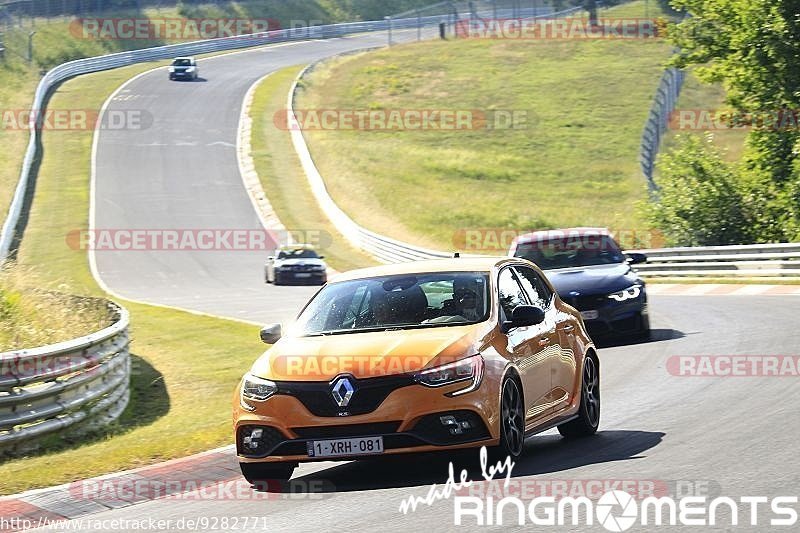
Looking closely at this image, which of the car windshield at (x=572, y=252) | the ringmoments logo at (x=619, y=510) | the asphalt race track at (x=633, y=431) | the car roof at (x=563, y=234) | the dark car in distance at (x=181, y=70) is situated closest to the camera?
the ringmoments logo at (x=619, y=510)

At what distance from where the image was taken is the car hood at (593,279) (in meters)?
17.9

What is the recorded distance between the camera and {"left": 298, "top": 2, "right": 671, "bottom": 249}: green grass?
53844 millimetres

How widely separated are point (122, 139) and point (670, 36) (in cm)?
3389

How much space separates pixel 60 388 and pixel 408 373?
518cm

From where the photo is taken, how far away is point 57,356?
510 inches

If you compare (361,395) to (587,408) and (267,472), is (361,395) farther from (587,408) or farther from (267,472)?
(587,408)

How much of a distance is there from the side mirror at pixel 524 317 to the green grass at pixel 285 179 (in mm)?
31432

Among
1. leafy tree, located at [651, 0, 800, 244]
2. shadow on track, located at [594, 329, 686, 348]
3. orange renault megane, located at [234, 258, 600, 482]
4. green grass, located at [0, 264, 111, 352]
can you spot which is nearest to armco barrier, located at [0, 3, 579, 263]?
leafy tree, located at [651, 0, 800, 244]

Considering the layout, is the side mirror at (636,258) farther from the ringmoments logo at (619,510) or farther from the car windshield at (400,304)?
the ringmoments logo at (619,510)

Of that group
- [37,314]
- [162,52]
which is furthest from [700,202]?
[162,52]

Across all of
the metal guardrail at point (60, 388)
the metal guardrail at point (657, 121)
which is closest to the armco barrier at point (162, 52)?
the metal guardrail at point (657, 121)

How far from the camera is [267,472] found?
30.3 feet

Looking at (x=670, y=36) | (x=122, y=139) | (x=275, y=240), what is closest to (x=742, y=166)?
(x=670, y=36)

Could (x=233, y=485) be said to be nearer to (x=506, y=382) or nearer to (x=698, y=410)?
(x=506, y=382)
